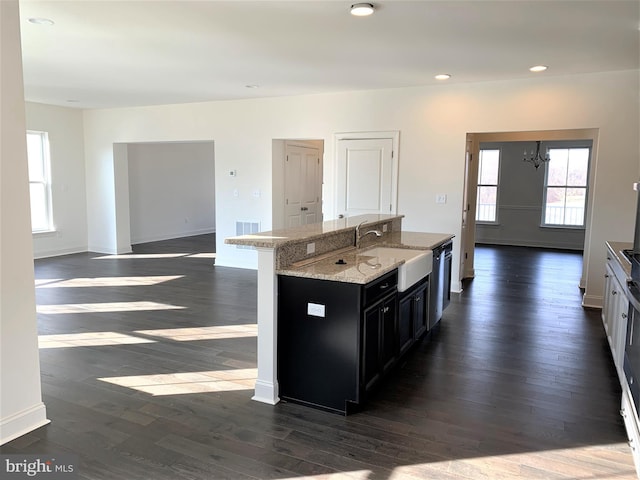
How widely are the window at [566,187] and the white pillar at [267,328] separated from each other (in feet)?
30.9

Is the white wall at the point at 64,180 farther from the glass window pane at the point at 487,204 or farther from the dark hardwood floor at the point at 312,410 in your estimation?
the glass window pane at the point at 487,204

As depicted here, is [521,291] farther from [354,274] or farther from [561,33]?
[354,274]

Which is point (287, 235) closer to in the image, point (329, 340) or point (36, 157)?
point (329, 340)

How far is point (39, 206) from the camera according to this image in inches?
334

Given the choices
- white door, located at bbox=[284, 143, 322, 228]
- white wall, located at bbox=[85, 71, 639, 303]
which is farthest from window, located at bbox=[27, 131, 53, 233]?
white door, located at bbox=[284, 143, 322, 228]

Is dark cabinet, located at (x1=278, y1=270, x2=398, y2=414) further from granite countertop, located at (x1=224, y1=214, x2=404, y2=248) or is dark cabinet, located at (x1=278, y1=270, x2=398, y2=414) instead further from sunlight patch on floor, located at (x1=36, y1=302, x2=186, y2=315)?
sunlight patch on floor, located at (x1=36, y1=302, x2=186, y2=315)

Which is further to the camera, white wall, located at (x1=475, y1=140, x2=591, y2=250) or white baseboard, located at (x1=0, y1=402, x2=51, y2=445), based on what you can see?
white wall, located at (x1=475, y1=140, x2=591, y2=250)

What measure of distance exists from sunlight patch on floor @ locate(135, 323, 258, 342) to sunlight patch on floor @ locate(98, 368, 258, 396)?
0.80 metres

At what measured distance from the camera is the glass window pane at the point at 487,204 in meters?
11.3

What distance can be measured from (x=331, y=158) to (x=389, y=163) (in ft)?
2.90

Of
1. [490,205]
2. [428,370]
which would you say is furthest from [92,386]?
[490,205]

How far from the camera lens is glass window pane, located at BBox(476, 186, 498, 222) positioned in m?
11.3

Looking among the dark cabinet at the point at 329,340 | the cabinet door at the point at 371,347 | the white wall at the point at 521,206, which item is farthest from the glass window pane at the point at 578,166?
the cabinet door at the point at 371,347

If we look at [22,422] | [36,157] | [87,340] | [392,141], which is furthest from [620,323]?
[36,157]
